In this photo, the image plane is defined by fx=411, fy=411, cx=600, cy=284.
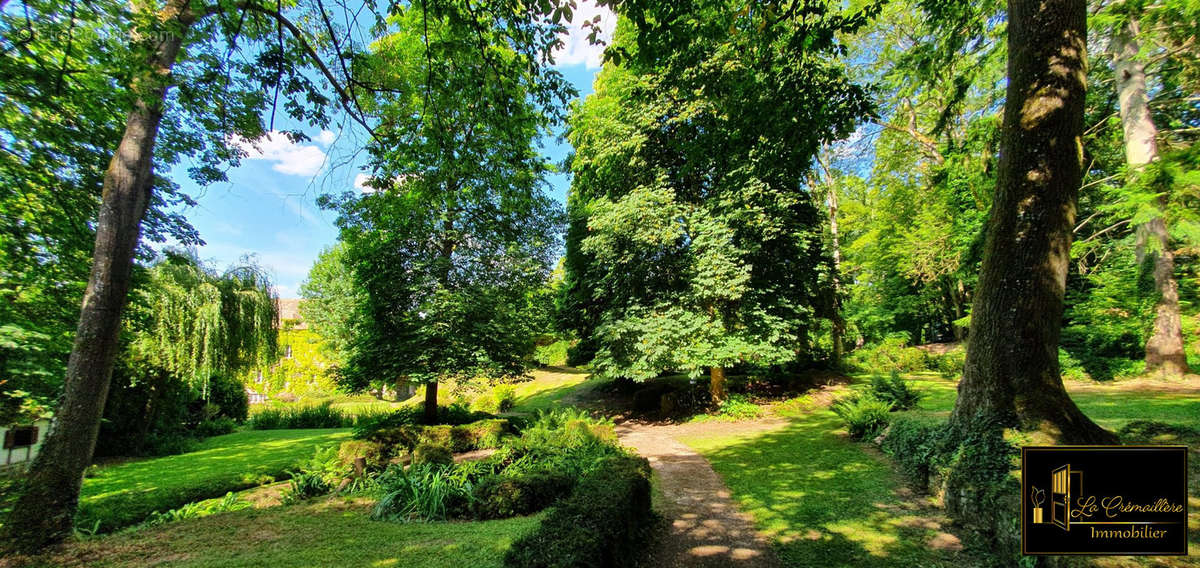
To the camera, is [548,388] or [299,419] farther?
[548,388]

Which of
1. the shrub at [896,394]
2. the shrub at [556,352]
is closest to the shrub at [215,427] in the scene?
the shrub at [556,352]

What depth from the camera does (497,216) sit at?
12914 millimetres

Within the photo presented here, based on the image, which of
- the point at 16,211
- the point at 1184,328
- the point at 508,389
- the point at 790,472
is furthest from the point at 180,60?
the point at 1184,328

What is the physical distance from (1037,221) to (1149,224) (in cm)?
1002

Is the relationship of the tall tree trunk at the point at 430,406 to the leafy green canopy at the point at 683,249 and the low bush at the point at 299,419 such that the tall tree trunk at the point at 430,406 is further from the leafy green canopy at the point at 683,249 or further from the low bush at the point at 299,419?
the low bush at the point at 299,419

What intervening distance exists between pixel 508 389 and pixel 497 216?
10.3 metres

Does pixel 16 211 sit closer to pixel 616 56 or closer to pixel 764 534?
pixel 616 56

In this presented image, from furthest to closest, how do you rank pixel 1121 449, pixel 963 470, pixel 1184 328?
pixel 1184 328
pixel 963 470
pixel 1121 449

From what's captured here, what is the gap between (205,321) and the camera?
1184 cm

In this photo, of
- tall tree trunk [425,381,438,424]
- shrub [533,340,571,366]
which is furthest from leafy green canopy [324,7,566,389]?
shrub [533,340,571,366]

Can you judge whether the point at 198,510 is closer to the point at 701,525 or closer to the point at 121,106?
the point at 121,106

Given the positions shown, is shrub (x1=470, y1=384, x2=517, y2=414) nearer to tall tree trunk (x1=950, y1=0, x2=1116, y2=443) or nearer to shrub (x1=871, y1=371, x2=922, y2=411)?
shrub (x1=871, y1=371, x2=922, y2=411)

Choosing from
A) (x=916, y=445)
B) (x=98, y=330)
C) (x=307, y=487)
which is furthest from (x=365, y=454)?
(x=916, y=445)

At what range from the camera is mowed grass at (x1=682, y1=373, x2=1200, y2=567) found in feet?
13.9
